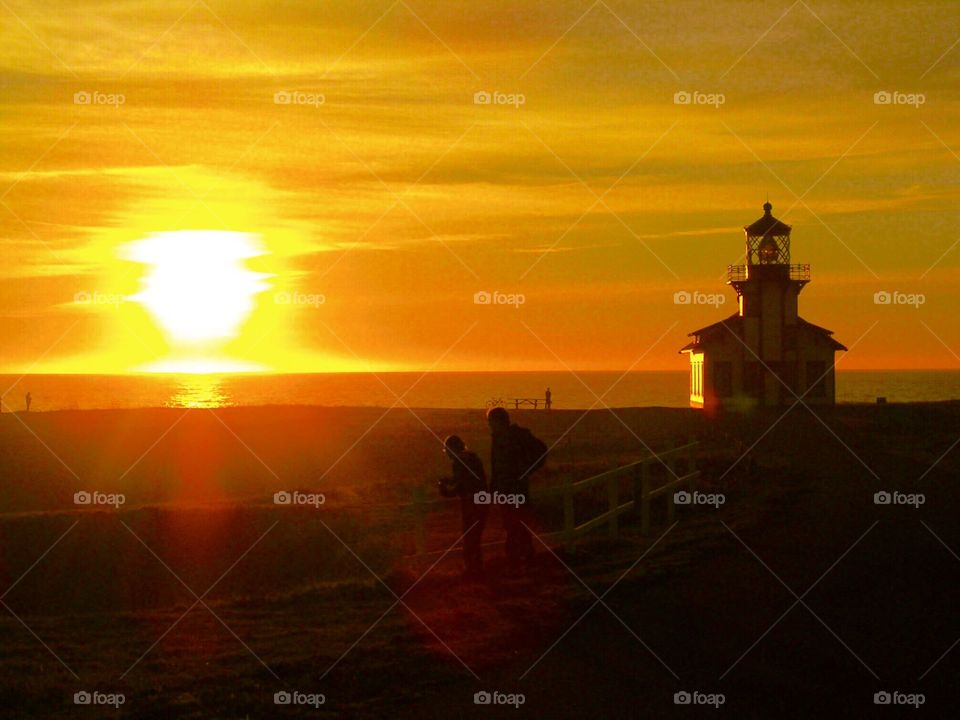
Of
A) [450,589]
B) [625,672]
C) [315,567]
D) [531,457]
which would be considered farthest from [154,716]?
[315,567]

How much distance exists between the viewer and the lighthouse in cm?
5403

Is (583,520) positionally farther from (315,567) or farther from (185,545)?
(185,545)

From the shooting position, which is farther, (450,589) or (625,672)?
(450,589)

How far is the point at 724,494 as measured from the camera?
24.3 meters

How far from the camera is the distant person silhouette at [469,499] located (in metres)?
14.3

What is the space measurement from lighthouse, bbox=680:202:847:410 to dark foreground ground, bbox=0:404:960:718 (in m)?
24.6

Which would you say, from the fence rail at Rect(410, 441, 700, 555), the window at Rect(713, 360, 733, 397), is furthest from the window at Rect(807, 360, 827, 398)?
the fence rail at Rect(410, 441, 700, 555)

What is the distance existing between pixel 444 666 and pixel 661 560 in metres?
5.82

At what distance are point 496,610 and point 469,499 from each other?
219 cm

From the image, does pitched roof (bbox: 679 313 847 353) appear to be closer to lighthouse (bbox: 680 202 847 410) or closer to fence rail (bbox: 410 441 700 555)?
lighthouse (bbox: 680 202 847 410)

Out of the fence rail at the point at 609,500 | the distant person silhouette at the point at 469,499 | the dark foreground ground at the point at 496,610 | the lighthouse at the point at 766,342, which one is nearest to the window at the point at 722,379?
the lighthouse at the point at 766,342

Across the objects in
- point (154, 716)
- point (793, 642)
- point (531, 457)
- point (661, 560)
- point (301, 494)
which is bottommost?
point (154, 716)

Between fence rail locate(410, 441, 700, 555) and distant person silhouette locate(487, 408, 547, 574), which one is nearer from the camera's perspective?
distant person silhouette locate(487, 408, 547, 574)

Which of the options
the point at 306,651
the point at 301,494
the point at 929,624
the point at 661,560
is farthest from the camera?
the point at 301,494
